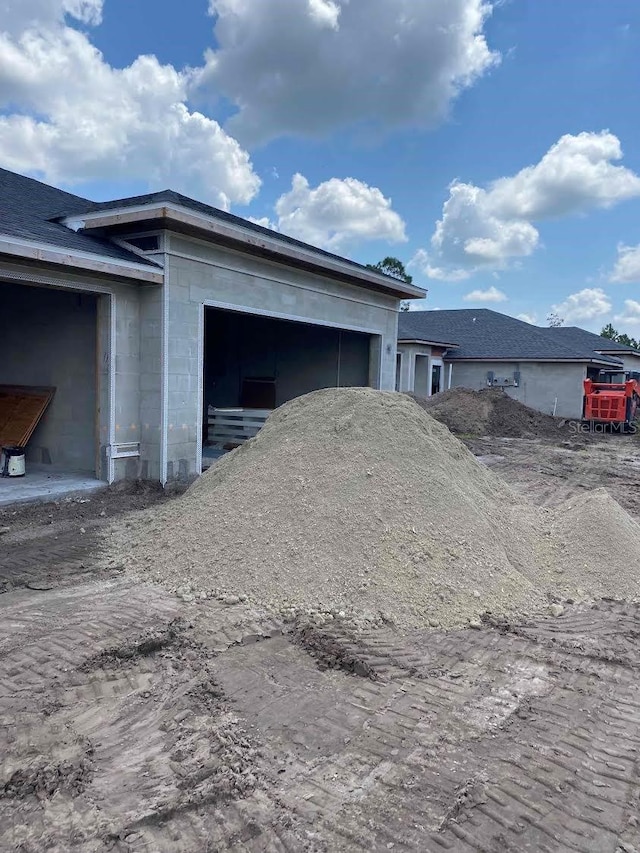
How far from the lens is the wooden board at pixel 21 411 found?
383 inches

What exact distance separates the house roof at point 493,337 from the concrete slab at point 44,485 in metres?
17.1

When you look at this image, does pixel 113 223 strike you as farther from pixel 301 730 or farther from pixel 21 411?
pixel 301 730

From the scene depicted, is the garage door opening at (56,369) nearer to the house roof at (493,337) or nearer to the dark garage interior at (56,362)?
the dark garage interior at (56,362)

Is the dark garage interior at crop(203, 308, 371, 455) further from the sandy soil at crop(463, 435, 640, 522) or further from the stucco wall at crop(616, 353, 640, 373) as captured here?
the stucco wall at crop(616, 353, 640, 373)

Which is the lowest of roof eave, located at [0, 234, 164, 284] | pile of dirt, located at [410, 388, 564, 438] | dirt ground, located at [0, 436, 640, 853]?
dirt ground, located at [0, 436, 640, 853]

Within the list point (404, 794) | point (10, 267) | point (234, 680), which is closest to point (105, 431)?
point (10, 267)

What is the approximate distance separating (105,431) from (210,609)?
195 inches

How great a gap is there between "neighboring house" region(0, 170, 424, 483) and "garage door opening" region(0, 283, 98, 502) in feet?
0.07

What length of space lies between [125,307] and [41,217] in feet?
7.48

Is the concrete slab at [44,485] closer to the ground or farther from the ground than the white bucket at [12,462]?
closer to the ground

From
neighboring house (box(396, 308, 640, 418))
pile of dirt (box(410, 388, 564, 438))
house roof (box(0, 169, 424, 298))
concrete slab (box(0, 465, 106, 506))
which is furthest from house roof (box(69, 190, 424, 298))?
neighboring house (box(396, 308, 640, 418))

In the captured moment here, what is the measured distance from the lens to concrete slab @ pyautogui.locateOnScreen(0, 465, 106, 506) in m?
7.95

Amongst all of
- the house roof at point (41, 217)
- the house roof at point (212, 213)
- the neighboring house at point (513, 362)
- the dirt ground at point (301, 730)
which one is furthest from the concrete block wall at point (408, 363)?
the dirt ground at point (301, 730)

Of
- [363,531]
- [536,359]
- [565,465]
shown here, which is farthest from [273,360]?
[536,359]
